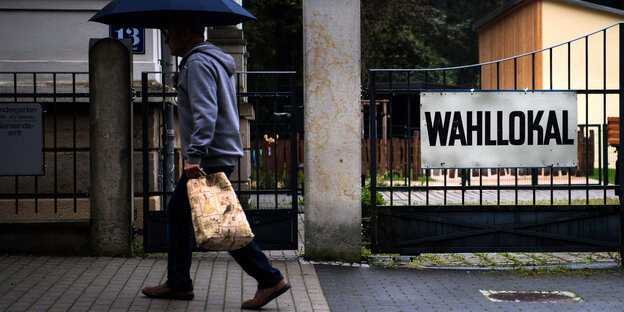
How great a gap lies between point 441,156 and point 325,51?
1497mm

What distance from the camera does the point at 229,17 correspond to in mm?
7105

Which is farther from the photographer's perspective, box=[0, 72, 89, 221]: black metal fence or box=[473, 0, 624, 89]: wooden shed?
box=[473, 0, 624, 89]: wooden shed

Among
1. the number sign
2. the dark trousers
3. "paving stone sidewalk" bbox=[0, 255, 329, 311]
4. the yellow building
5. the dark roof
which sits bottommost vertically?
"paving stone sidewalk" bbox=[0, 255, 329, 311]

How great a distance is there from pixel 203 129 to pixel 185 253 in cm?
108

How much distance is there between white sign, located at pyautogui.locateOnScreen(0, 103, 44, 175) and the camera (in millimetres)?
8234

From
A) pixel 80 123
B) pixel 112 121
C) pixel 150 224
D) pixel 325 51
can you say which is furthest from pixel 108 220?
pixel 325 51

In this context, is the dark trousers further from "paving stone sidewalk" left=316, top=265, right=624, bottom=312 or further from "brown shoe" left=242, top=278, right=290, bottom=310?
"paving stone sidewalk" left=316, top=265, right=624, bottom=312

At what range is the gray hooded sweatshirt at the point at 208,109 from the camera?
212 inches

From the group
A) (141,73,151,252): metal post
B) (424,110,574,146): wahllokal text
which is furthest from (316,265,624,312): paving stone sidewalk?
(141,73,151,252): metal post

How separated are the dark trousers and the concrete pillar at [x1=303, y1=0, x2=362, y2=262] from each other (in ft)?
7.03

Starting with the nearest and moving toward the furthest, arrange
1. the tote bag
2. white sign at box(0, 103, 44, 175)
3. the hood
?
the tote bag, the hood, white sign at box(0, 103, 44, 175)

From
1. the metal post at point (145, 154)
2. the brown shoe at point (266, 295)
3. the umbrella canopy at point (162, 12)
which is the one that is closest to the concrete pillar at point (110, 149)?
the metal post at point (145, 154)

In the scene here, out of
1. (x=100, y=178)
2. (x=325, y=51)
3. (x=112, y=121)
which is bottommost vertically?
(x=100, y=178)

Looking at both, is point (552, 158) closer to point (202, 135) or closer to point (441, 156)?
point (441, 156)
